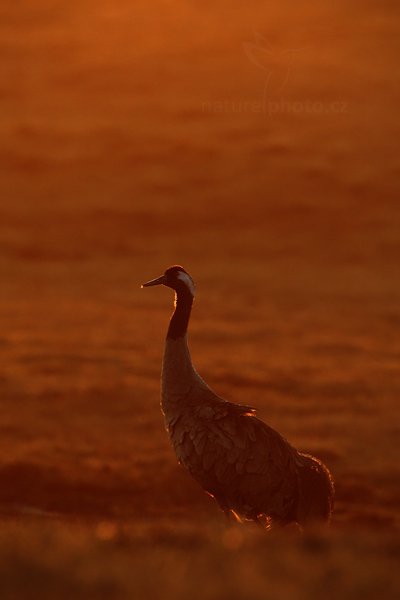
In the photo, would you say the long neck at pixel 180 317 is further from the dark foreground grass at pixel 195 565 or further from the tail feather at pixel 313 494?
the dark foreground grass at pixel 195 565

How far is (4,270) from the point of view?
54562 millimetres

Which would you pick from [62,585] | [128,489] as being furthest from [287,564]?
[128,489]

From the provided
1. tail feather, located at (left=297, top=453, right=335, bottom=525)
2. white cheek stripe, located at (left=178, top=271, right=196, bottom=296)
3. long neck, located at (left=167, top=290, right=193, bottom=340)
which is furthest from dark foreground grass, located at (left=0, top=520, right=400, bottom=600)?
white cheek stripe, located at (left=178, top=271, right=196, bottom=296)

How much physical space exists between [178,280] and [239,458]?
8.04 feet

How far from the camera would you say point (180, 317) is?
16625 millimetres

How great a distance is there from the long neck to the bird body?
42 centimetres

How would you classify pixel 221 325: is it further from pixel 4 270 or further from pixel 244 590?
pixel 244 590

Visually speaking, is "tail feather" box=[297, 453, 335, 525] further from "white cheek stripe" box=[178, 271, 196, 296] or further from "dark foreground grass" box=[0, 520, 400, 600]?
"dark foreground grass" box=[0, 520, 400, 600]

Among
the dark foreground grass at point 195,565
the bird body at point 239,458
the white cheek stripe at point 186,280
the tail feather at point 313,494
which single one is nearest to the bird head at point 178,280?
the white cheek stripe at point 186,280

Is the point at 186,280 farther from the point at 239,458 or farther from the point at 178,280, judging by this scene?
the point at 239,458

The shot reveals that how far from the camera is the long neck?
16.4 metres

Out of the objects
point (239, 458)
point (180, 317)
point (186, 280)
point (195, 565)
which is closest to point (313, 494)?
point (239, 458)

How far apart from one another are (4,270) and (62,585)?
45.2m

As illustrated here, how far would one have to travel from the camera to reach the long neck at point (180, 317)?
53.9 feet
